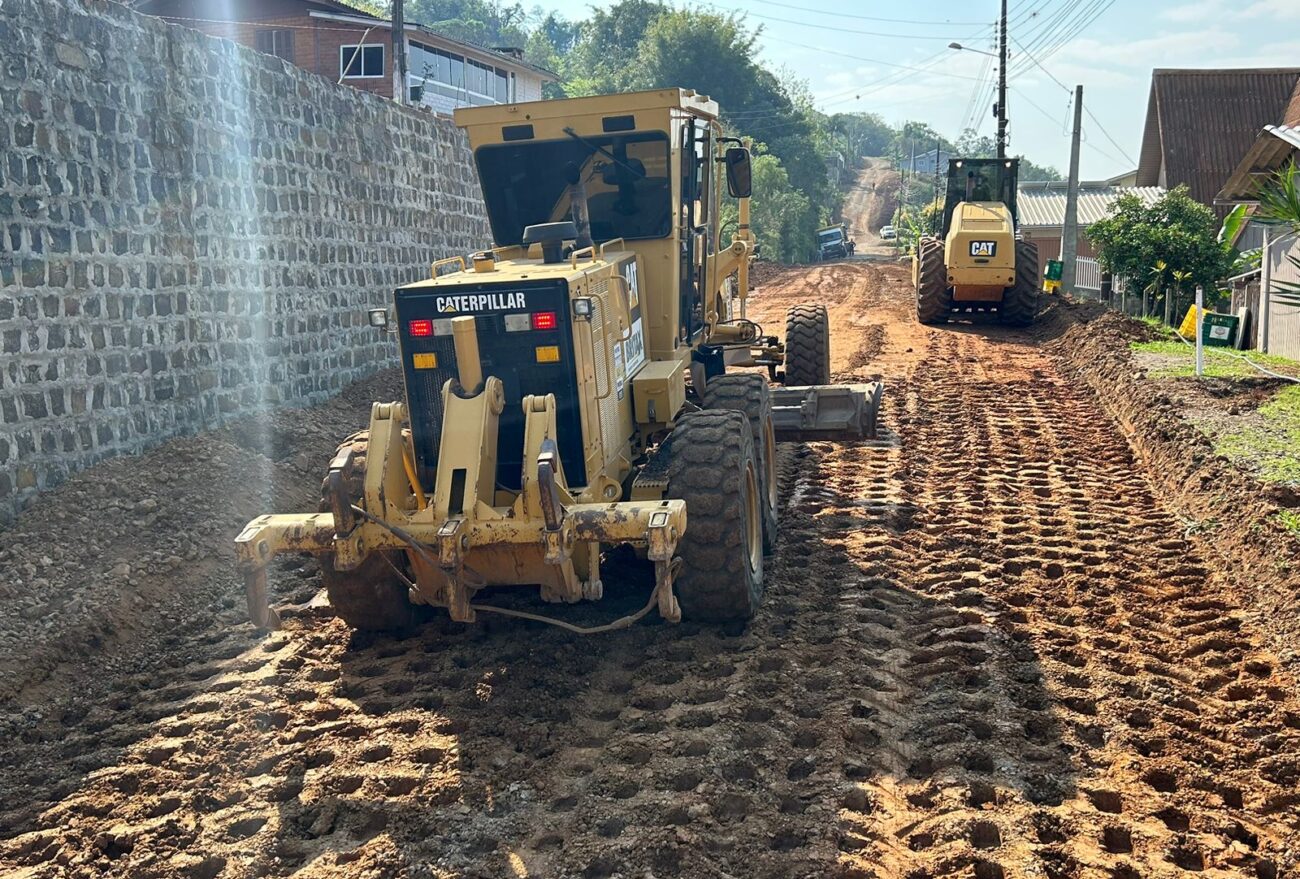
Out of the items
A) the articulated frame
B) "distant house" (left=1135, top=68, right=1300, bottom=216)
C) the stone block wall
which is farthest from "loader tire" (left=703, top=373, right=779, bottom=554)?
"distant house" (left=1135, top=68, right=1300, bottom=216)

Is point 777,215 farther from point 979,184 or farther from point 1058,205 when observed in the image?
point 979,184

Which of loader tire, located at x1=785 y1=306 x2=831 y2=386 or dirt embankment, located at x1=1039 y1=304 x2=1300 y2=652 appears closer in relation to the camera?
dirt embankment, located at x1=1039 y1=304 x2=1300 y2=652

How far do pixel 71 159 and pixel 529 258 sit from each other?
139 inches

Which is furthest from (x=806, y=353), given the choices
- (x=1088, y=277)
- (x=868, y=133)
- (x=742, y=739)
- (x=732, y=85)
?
(x=868, y=133)

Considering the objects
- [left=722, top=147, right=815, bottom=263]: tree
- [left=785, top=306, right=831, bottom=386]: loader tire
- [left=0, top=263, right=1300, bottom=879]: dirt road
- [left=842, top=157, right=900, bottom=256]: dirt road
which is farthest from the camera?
[left=842, top=157, right=900, bottom=256]: dirt road

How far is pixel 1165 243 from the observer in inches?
861

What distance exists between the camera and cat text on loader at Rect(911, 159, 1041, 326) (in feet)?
63.7

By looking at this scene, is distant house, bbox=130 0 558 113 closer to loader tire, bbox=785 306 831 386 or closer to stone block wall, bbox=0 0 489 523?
stone block wall, bbox=0 0 489 523

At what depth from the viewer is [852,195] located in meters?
109

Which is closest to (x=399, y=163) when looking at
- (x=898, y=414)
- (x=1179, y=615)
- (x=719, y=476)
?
(x=898, y=414)

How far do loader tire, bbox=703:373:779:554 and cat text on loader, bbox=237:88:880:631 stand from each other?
0.06ft

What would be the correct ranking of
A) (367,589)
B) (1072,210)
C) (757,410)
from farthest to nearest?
1. (1072,210)
2. (757,410)
3. (367,589)

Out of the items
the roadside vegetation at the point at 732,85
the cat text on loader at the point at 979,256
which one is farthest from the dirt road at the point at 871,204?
the cat text on loader at the point at 979,256

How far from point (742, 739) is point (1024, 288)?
1647 cm
